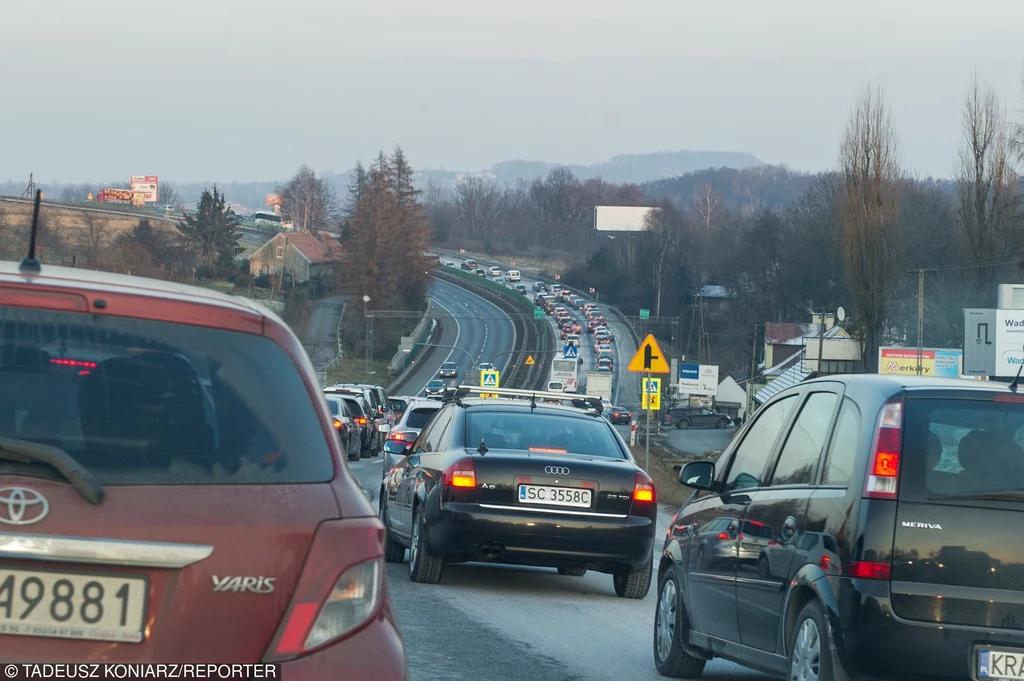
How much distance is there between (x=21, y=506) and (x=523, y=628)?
6.30 meters

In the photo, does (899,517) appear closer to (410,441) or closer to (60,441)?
(60,441)

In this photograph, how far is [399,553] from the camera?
12.8 m

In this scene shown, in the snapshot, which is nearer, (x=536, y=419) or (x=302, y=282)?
(x=536, y=419)

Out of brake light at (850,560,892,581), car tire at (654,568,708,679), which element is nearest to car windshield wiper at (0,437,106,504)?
brake light at (850,560,892,581)

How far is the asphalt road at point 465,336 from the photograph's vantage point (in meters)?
100

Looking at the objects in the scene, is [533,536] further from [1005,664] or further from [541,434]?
[1005,664]

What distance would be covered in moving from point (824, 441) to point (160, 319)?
3.61 m

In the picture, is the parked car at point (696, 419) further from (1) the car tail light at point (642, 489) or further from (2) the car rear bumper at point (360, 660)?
(2) the car rear bumper at point (360, 660)

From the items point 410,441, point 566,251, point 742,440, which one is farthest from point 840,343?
point 566,251

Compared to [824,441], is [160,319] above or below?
above

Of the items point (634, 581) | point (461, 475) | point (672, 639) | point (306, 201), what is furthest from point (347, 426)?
point (306, 201)

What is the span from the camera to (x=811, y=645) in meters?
5.86

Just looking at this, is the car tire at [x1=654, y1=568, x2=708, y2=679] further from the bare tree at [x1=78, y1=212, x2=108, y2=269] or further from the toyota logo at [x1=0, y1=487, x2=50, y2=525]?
the bare tree at [x1=78, y1=212, x2=108, y2=269]

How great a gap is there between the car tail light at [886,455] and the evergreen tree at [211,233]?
117m
